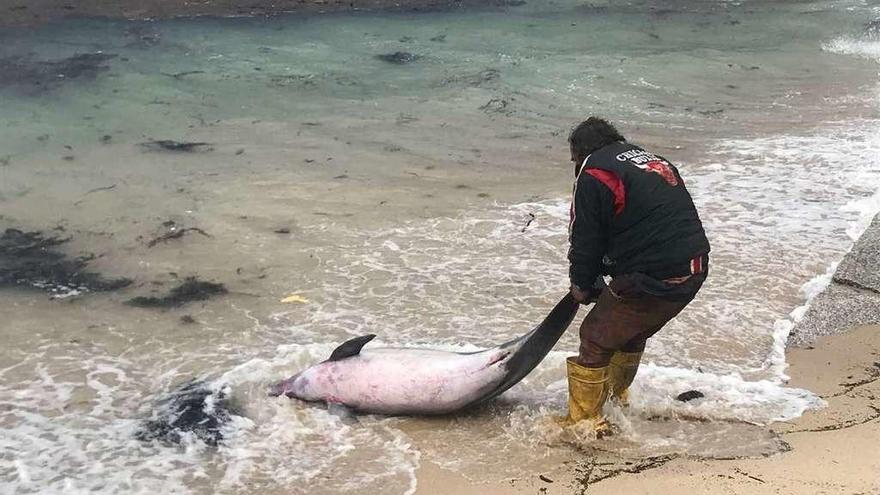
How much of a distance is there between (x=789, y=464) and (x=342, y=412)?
8.61 ft

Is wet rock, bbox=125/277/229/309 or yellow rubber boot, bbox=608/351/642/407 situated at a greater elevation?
yellow rubber boot, bbox=608/351/642/407

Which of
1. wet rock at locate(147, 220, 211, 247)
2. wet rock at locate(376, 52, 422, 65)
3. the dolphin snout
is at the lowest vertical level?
the dolphin snout

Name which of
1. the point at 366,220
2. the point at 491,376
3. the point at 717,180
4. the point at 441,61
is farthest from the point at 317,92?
the point at 491,376

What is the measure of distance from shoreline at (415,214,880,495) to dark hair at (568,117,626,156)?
168 centimetres

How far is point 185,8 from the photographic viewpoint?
2008 centimetres

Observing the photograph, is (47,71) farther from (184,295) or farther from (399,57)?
(184,295)

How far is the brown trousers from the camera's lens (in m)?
5.05

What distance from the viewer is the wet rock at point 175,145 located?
12.1 meters

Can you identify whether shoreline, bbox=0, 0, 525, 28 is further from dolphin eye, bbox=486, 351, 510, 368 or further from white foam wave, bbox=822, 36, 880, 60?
dolphin eye, bbox=486, 351, 510, 368

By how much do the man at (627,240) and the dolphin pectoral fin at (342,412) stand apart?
1.58 metres

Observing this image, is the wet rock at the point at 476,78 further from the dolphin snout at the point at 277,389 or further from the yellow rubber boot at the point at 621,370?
the yellow rubber boot at the point at 621,370

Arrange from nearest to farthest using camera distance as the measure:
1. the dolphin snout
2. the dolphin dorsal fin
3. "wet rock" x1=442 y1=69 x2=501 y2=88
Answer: the dolphin dorsal fin, the dolphin snout, "wet rock" x1=442 y1=69 x2=501 y2=88

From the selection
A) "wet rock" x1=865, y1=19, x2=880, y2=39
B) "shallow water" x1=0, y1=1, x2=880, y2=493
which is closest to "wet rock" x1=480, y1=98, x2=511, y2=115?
"shallow water" x1=0, y1=1, x2=880, y2=493

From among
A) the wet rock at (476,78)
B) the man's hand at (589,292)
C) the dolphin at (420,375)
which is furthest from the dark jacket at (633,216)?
the wet rock at (476,78)
